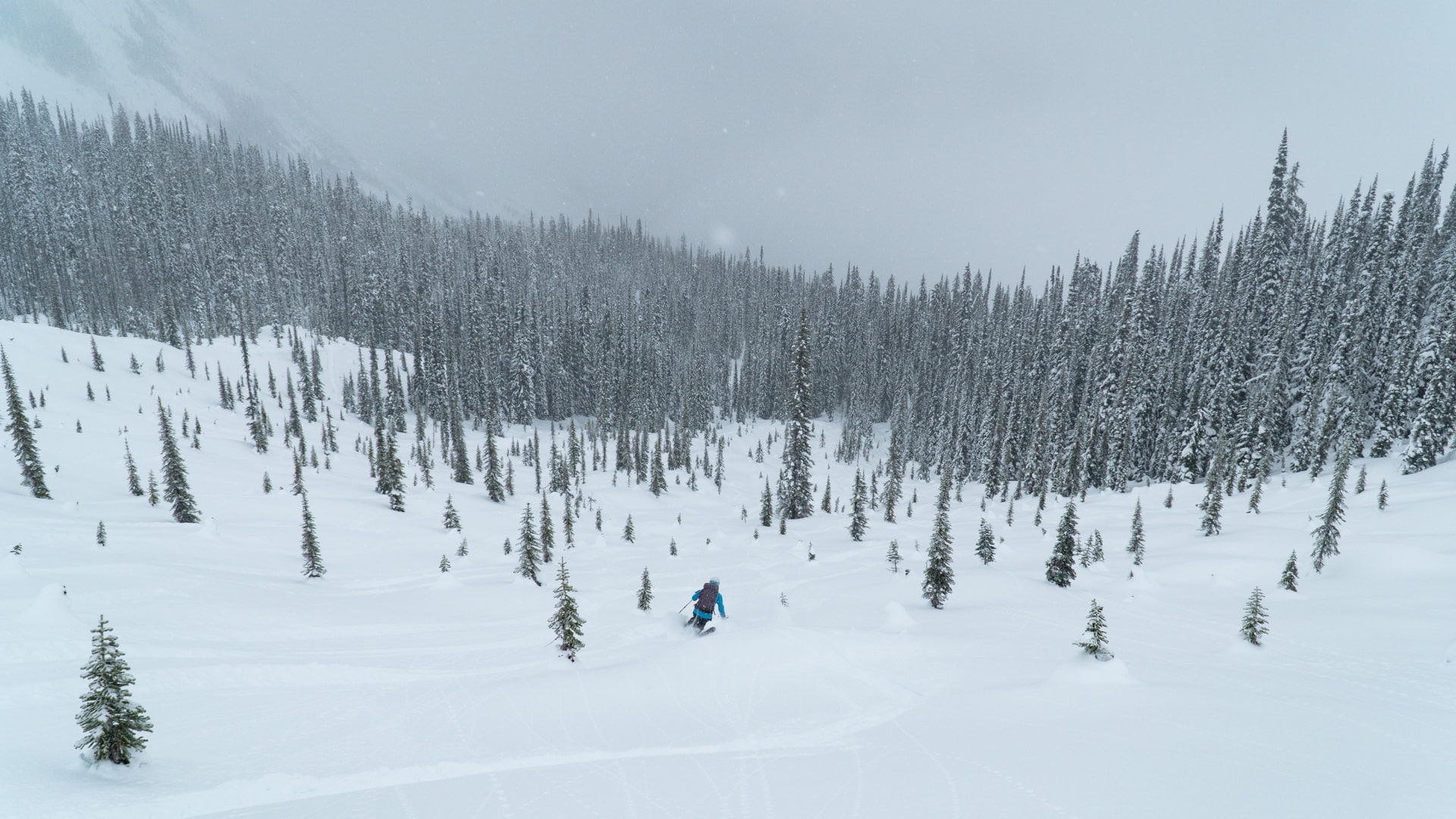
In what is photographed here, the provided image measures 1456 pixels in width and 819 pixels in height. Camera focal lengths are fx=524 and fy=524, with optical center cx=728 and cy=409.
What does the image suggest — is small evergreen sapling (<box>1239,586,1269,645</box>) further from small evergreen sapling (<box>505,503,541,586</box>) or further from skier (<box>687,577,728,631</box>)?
small evergreen sapling (<box>505,503,541,586</box>)

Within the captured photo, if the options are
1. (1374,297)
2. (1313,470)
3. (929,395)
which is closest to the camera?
(1313,470)

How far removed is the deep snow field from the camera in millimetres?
6129

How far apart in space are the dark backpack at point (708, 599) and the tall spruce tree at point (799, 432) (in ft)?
102

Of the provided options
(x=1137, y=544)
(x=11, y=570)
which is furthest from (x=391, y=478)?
(x=1137, y=544)

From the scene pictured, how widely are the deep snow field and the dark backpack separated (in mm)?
983

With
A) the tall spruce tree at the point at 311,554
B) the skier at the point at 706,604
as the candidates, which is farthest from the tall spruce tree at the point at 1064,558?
the tall spruce tree at the point at 311,554

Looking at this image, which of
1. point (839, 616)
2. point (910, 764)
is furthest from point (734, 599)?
point (910, 764)

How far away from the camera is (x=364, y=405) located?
8706 cm

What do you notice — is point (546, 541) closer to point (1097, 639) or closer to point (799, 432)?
point (799, 432)

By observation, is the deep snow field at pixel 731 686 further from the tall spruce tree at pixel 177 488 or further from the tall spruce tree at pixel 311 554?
the tall spruce tree at pixel 177 488

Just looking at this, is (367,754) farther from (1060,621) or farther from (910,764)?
(1060,621)

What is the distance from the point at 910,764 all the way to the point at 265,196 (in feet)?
681

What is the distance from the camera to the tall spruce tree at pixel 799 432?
44.9 m

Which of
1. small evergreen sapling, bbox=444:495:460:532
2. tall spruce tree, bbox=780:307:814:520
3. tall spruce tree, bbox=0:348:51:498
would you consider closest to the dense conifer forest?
tall spruce tree, bbox=780:307:814:520
